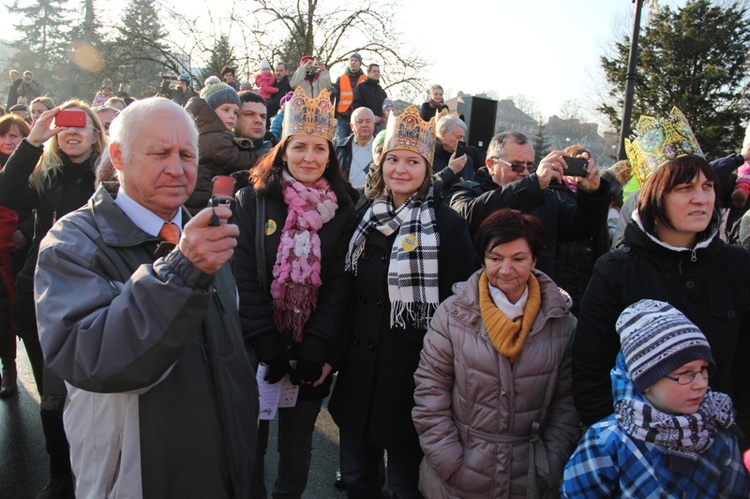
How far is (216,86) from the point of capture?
15.9 ft

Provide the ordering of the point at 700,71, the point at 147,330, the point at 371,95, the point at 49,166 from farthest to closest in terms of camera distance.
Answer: the point at 700,71, the point at 371,95, the point at 49,166, the point at 147,330

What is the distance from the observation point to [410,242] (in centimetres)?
270

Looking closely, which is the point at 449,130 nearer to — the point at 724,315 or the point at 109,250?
the point at 724,315

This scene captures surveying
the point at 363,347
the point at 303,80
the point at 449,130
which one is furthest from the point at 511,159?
the point at 303,80

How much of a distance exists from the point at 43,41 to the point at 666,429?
5638 centimetres

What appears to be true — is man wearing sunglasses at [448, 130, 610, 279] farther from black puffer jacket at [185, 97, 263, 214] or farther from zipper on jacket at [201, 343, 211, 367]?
zipper on jacket at [201, 343, 211, 367]

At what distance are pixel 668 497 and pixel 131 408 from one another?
1.89m

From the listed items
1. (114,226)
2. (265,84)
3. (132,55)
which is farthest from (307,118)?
(132,55)

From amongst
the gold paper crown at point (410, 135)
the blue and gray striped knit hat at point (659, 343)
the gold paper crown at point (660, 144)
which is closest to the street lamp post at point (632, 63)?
the gold paper crown at point (660, 144)

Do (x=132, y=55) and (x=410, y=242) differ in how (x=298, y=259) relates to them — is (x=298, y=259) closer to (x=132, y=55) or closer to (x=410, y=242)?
(x=410, y=242)

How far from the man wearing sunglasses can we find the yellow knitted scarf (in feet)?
2.47

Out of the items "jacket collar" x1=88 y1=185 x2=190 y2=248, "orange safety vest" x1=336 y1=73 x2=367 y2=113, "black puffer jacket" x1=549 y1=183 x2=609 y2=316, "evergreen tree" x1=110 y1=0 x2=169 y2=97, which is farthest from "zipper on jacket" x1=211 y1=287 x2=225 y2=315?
"evergreen tree" x1=110 y1=0 x2=169 y2=97

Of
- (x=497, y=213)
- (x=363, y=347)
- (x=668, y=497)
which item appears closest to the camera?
(x=668, y=497)

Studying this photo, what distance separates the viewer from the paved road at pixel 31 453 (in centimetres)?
333
